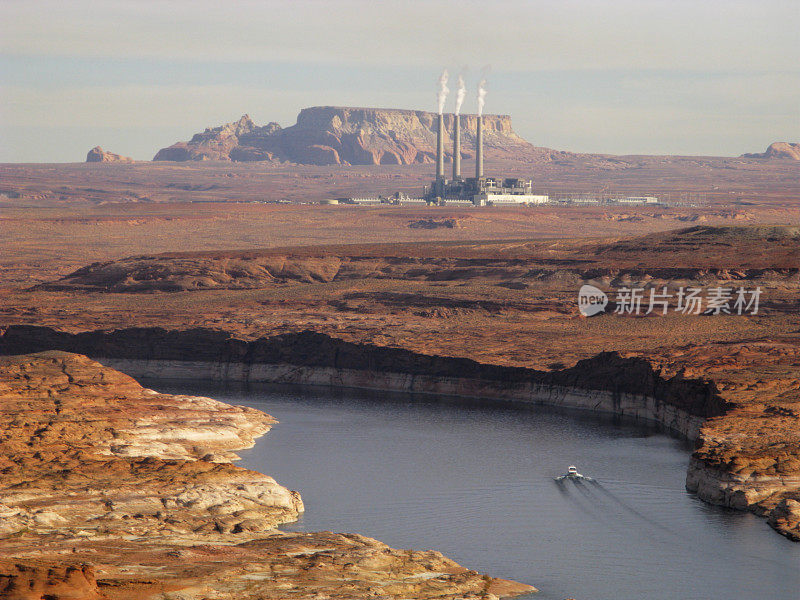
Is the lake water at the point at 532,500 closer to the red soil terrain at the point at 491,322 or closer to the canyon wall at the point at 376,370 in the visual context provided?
the canyon wall at the point at 376,370

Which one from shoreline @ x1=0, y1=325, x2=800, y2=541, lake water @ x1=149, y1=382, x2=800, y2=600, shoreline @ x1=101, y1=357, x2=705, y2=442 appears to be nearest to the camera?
lake water @ x1=149, y1=382, x2=800, y2=600

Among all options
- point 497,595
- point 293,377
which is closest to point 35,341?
point 293,377

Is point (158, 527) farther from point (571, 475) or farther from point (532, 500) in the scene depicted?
point (571, 475)

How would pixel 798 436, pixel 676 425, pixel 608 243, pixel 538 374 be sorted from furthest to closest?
pixel 608 243
pixel 538 374
pixel 676 425
pixel 798 436

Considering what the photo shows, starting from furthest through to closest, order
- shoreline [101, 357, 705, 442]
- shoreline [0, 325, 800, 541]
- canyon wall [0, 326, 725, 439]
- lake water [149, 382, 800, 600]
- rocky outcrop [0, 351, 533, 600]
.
Answer: canyon wall [0, 326, 725, 439] → shoreline [101, 357, 705, 442] → shoreline [0, 325, 800, 541] → lake water [149, 382, 800, 600] → rocky outcrop [0, 351, 533, 600]

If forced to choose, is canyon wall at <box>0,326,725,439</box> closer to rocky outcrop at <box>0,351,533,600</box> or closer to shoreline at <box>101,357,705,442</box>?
shoreline at <box>101,357,705,442</box>

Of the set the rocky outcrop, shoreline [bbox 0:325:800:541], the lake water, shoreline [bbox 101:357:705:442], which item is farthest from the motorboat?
the rocky outcrop

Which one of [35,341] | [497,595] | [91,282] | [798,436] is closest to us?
[497,595]

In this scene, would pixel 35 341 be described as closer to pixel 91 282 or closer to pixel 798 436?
pixel 91 282
